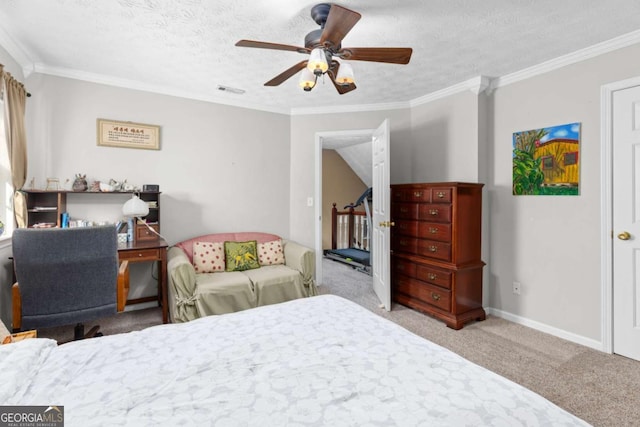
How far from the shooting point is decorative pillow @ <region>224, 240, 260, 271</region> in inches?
140

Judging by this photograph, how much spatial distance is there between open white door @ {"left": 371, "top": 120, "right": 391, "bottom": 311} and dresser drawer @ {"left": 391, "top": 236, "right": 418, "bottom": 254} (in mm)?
188

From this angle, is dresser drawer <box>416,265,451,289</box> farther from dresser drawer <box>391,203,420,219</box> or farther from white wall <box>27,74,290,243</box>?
white wall <box>27,74,290,243</box>

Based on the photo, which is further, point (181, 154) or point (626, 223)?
point (181, 154)

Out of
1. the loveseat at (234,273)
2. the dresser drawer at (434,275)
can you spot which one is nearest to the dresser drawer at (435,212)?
the dresser drawer at (434,275)

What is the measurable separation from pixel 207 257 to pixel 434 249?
2427 mm

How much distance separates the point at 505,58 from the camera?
286cm

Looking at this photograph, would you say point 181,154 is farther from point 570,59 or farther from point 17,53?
point 570,59

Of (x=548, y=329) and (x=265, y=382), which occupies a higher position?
(x=265, y=382)

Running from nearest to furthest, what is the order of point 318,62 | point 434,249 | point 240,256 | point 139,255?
point 318,62 < point 139,255 < point 434,249 < point 240,256

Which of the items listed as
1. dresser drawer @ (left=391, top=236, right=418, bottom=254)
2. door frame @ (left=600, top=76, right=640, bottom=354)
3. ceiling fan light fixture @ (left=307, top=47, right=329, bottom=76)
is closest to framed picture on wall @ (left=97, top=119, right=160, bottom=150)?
ceiling fan light fixture @ (left=307, top=47, right=329, bottom=76)

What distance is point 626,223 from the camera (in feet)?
8.25

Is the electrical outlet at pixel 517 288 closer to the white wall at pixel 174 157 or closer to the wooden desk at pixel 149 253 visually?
the white wall at pixel 174 157

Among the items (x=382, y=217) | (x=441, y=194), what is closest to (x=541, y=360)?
(x=441, y=194)

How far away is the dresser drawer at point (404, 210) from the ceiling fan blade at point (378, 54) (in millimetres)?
1785
